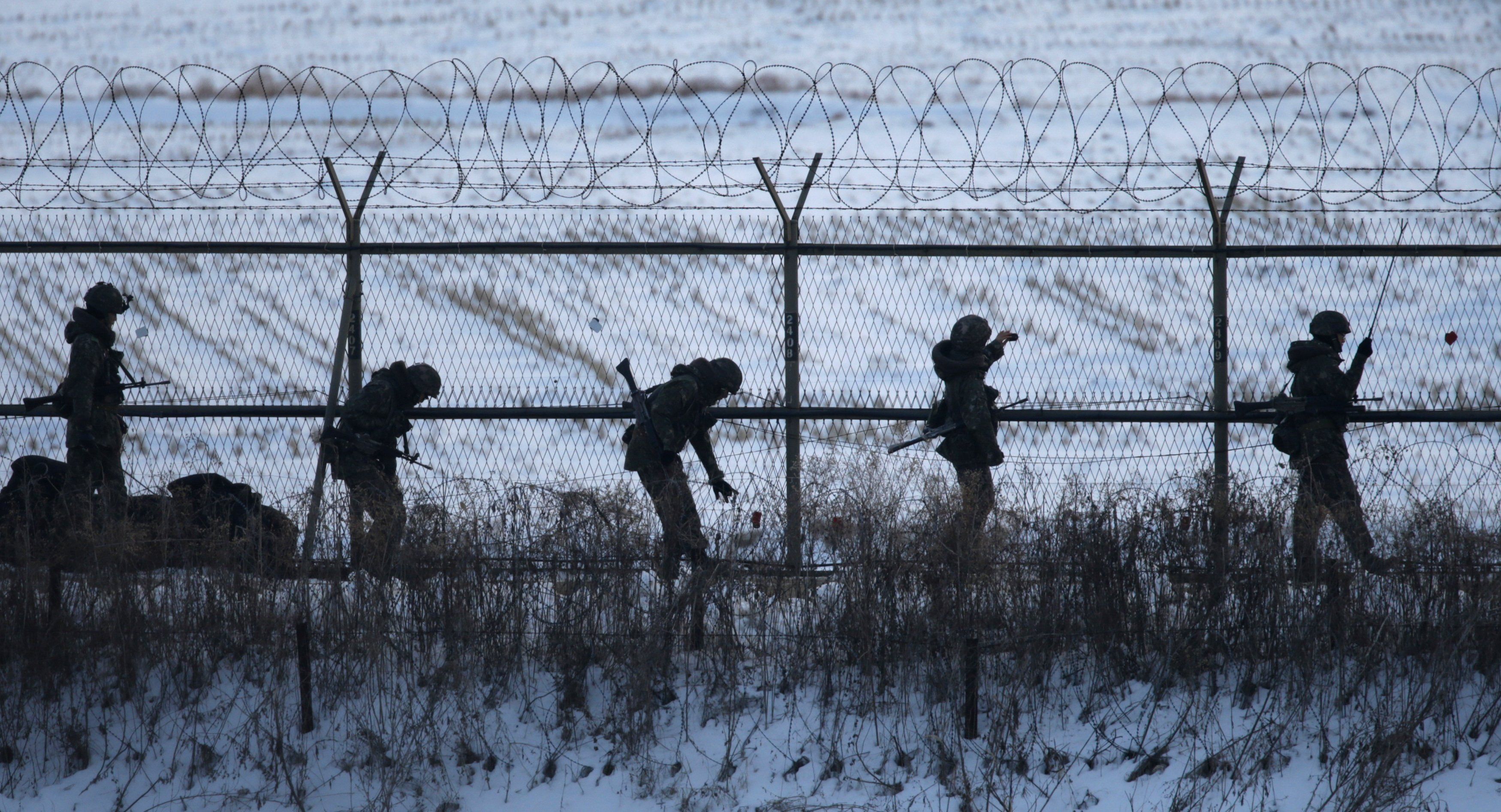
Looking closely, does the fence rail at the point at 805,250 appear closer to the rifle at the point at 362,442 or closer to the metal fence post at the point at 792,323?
the metal fence post at the point at 792,323

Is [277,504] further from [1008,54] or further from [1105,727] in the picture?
[1008,54]

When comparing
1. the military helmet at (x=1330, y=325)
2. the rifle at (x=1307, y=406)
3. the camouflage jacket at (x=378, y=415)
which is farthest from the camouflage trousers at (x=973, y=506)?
the camouflage jacket at (x=378, y=415)

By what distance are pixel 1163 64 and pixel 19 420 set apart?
2778 centimetres

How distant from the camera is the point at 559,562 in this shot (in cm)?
527

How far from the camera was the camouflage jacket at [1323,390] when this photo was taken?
19.5 feet

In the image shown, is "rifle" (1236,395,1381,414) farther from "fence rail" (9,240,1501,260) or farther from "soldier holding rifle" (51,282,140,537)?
"soldier holding rifle" (51,282,140,537)

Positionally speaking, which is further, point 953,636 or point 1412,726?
point 953,636

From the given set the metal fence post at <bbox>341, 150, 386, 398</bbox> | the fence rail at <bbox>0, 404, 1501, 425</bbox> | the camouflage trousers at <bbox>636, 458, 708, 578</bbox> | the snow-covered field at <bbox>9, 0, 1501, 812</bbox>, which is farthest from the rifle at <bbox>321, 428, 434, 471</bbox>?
the camouflage trousers at <bbox>636, 458, 708, 578</bbox>

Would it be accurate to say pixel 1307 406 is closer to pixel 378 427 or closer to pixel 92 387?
pixel 378 427

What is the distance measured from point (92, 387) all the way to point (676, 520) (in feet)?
10.3

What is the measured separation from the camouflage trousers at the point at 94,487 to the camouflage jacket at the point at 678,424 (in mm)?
2399

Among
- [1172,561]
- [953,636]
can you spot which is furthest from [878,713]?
[1172,561]

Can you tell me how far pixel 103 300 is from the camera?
632 cm

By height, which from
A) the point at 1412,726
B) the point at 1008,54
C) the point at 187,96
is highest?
the point at 1008,54
